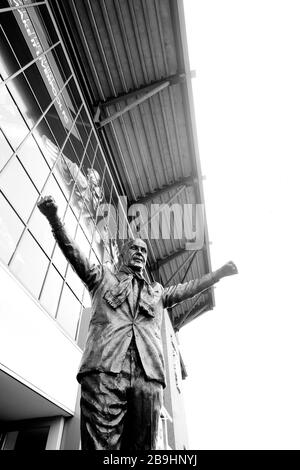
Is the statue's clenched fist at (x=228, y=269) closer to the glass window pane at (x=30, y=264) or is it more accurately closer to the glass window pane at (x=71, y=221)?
the glass window pane at (x=30, y=264)

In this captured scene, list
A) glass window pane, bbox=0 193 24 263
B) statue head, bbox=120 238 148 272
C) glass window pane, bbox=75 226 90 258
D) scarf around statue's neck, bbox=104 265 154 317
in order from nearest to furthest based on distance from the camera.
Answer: scarf around statue's neck, bbox=104 265 154 317 < statue head, bbox=120 238 148 272 < glass window pane, bbox=0 193 24 263 < glass window pane, bbox=75 226 90 258

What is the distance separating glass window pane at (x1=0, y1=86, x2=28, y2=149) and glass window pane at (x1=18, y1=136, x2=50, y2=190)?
18cm

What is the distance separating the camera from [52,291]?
18.6 ft

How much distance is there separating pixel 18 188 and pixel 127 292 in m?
4.16

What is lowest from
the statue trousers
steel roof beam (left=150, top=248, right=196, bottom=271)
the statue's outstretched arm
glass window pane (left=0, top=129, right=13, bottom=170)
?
the statue trousers

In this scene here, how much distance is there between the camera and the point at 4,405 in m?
4.54

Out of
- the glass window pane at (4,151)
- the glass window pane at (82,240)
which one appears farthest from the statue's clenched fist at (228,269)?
the glass window pane at (82,240)

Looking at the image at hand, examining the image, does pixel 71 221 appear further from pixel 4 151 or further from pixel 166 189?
pixel 166 189

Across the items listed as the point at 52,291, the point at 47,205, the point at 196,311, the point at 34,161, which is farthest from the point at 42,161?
the point at 196,311

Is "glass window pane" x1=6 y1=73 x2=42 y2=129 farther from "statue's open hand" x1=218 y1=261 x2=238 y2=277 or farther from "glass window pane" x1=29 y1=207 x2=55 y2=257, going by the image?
"statue's open hand" x1=218 y1=261 x2=238 y2=277

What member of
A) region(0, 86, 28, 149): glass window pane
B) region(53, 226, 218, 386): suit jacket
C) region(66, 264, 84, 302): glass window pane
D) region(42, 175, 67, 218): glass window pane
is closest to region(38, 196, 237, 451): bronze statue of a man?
region(53, 226, 218, 386): suit jacket

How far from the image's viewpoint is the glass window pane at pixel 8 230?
4.48m

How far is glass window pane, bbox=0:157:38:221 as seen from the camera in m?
4.87

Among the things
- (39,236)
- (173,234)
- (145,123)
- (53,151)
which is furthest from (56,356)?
(173,234)
